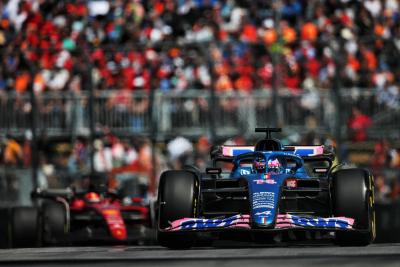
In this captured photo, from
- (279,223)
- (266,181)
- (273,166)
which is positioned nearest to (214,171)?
(273,166)

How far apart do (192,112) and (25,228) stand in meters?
4.48

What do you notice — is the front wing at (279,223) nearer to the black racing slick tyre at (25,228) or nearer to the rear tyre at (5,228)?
the black racing slick tyre at (25,228)

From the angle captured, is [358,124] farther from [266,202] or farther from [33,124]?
[266,202]

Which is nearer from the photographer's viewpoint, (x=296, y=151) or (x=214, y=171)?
(x=214, y=171)

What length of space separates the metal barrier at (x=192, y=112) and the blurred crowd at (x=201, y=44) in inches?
10.5

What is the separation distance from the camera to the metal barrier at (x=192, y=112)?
18.0m

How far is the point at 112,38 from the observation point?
2320 centimetres

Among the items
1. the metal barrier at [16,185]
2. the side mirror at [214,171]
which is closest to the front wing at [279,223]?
the side mirror at [214,171]

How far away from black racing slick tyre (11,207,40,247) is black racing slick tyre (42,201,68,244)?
0.48ft

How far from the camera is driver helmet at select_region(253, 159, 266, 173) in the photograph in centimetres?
1098

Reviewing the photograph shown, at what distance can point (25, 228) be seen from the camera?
15.2 metres

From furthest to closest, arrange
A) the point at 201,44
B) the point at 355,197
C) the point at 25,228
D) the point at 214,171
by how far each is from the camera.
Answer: the point at 201,44, the point at 25,228, the point at 214,171, the point at 355,197

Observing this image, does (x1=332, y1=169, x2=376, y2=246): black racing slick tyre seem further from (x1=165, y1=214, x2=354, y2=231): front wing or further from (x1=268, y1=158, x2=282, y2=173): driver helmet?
(x1=268, y1=158, x2=282, y2=173): driver helmet

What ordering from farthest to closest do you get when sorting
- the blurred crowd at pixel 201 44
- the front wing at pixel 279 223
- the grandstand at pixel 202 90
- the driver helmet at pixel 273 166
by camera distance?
1. the blurred crowd at pixel 201 44
2. the grandstand at pixel 202 90
3. the driver helmet at pixel 273 166
4. the front wing at pixel 279 223
